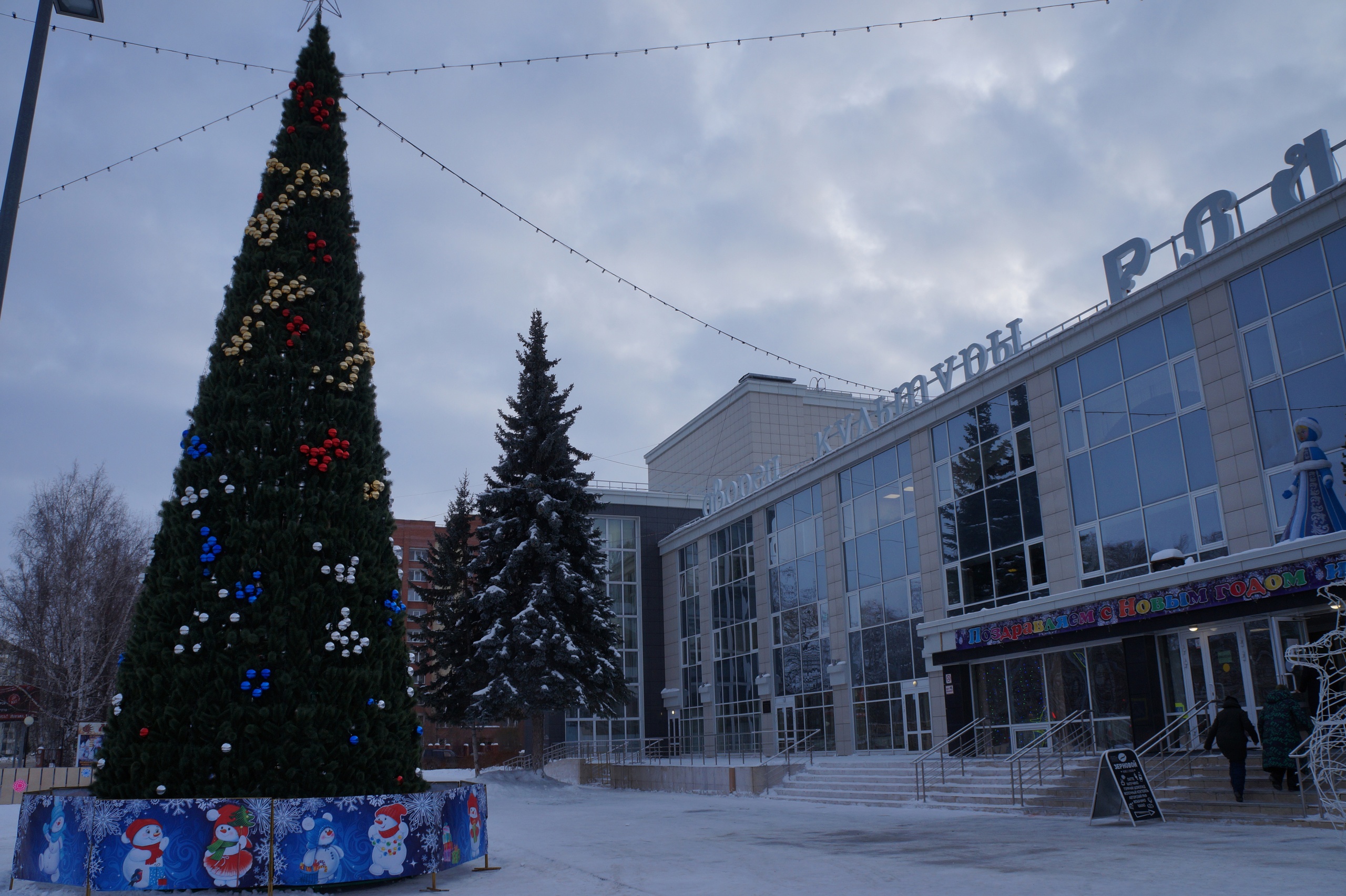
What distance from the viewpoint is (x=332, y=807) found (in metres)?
8.65

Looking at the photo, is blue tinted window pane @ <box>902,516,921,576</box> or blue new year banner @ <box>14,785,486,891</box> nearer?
blue new year banner @ <box>14,785,486,891</box>

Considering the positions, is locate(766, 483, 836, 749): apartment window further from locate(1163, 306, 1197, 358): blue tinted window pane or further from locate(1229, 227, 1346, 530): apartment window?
locate(1229, 227, 1346, 530): apartment window

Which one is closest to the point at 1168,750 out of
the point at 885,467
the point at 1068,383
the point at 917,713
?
the point at 1068,383

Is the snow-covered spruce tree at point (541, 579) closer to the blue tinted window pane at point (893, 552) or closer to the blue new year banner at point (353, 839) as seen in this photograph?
the blue tinted window pane at point (893, 552)

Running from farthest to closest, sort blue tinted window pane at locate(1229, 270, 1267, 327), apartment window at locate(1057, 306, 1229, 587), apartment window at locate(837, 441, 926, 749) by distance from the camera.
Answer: apartment window at locate(837, 441, 926, 749) < apartment window at locate(1057, 306, 1229, 587) < blue tinted window pane at locate(1229, 270, 1267, 327)

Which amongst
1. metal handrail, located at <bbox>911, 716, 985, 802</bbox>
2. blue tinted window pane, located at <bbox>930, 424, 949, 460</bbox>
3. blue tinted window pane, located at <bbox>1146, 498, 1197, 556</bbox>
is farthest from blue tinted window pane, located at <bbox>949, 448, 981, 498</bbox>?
metal handrail, located at <bbox>911, 716, 985, 802</bbox>

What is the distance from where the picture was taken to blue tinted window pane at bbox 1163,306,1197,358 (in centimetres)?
2052

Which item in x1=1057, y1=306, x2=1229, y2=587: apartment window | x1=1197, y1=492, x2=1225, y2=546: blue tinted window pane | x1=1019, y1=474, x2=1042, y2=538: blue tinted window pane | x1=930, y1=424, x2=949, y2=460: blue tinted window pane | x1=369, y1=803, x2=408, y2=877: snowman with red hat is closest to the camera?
x1=369, y1=803, x2=408, y2=877: snowman with red hat

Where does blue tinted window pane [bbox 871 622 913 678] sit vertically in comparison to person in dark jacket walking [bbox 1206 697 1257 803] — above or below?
above

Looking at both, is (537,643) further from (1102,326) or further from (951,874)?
(951,874)

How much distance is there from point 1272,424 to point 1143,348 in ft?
12.5

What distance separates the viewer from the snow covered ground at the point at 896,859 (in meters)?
8.49

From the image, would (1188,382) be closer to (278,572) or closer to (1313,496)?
(1313,496)

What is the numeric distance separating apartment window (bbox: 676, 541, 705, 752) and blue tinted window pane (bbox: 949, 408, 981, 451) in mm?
18039
